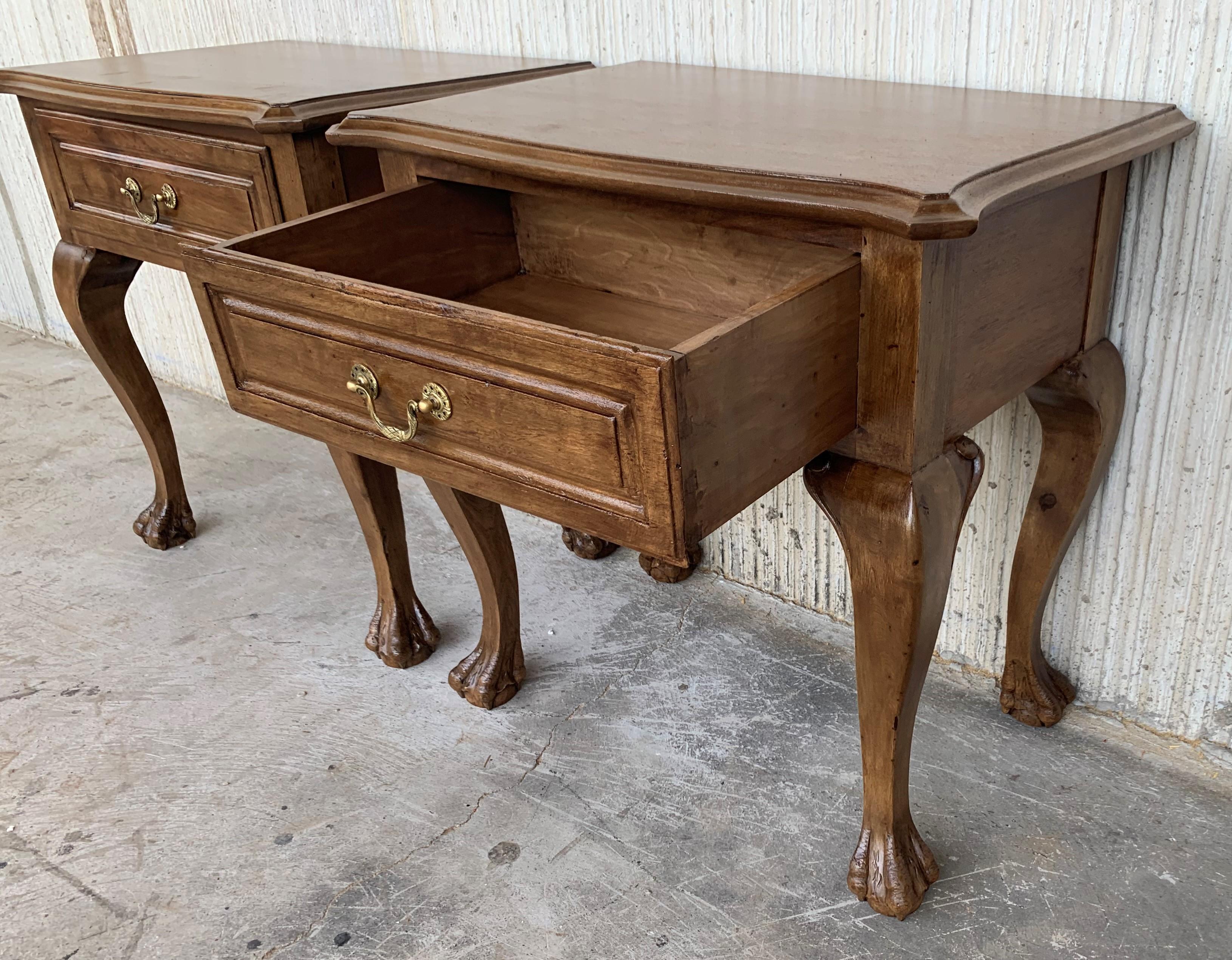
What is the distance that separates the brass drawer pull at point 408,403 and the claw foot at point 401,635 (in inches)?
26.1

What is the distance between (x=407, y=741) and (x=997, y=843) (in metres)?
0.77

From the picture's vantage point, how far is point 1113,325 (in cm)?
125

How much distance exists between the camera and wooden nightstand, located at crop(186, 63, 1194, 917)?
0.86 metres

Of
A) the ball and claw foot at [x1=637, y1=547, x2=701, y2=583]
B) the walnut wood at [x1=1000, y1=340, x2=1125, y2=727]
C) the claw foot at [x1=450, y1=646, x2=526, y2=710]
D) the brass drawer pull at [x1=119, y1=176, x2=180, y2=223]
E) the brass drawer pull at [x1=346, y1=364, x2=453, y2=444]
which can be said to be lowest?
the ball and claw foot at [x1=637, y1=547, x2=701, y2=583]

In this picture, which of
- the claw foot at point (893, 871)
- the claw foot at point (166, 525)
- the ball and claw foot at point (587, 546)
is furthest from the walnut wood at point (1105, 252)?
the claw foot at point (166, 525)

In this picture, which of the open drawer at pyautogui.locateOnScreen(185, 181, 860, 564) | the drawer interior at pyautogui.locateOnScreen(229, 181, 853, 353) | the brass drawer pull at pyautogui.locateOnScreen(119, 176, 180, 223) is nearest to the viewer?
the open drawer at pyautogui.locateOnScreen(185, 181, 860, 564)

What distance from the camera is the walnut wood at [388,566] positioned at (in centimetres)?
152

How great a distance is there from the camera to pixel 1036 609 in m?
1.37

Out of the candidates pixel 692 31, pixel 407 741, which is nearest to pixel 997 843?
pixel 407 741

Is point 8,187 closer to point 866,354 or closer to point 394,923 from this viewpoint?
point 394,923

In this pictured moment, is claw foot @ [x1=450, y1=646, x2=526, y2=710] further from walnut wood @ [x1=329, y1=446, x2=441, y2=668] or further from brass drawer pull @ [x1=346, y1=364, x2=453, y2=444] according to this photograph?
brass drawer pull @ [x1=346, y1=364, x2=453, y2=444]

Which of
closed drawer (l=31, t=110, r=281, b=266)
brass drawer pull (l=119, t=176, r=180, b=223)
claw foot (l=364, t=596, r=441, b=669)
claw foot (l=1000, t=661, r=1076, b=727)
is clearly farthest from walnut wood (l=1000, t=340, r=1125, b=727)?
brass drawer pull (l=119, t=176, r=180, b=223)

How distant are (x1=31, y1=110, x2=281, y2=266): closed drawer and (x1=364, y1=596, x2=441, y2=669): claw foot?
1.92 feet

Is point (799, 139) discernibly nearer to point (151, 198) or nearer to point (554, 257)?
point (554, 257)
